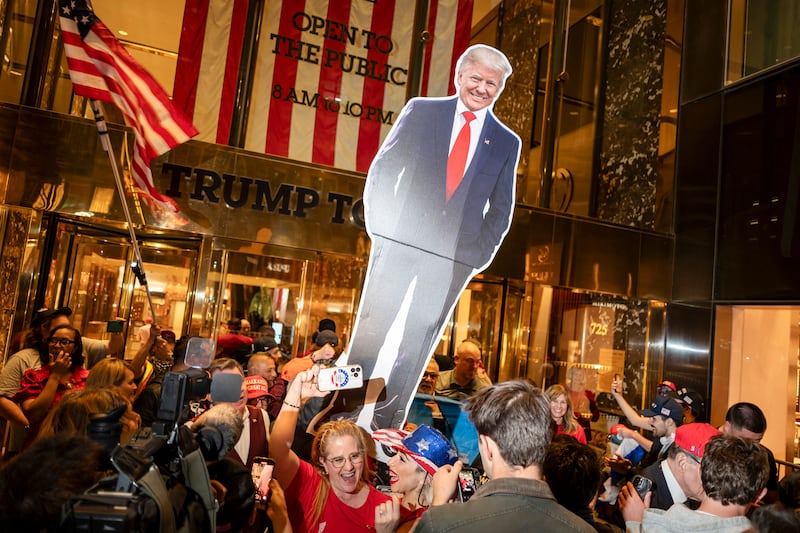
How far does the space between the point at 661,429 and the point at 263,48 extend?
5.59 meters

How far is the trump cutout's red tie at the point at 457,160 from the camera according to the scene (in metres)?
6.48

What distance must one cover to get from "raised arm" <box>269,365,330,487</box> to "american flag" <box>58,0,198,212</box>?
3.33m

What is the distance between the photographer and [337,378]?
328 centimetres

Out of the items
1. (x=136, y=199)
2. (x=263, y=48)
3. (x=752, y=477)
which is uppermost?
(x=263, y=48)

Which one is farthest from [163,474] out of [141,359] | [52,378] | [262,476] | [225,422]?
[141,359]

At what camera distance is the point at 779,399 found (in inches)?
322

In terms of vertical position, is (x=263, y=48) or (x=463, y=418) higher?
(x=263, y=48)

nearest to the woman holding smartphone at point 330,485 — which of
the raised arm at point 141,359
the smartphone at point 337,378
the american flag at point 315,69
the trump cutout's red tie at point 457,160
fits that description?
the smartphone at point 337,378

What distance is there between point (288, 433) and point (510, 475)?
1408 mm

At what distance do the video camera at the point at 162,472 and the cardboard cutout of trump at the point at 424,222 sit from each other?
402cm

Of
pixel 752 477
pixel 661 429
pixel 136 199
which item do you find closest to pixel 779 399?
pixel 661 429

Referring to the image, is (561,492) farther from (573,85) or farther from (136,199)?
(573,85)

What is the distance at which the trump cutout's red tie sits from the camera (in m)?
6.48

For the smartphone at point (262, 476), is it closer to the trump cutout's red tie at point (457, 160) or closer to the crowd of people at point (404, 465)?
the crowd of people at point (404, 465)
